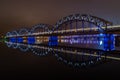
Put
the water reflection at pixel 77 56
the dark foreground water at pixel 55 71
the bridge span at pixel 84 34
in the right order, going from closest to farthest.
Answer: the dark foreground water at pixel 55 71, the water reflection at pixel 77 56, the bridge span at pixel 84 34

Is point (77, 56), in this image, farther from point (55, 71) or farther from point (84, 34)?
point (84, 34)

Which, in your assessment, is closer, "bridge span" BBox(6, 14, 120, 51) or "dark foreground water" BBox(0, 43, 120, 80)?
"dark foreground water" BBox(0, 43, 120, 80)

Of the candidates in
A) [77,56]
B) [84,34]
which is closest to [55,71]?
[77,56]

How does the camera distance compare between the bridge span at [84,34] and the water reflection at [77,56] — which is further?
the bridge span at [84,34]

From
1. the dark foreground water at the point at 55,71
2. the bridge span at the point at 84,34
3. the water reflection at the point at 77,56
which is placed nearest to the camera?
the dark foreground water at the point at 55,71

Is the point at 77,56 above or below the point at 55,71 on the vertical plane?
below

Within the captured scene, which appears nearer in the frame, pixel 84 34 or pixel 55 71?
pixel 55 71

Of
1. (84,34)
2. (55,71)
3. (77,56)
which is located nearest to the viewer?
(55,71)

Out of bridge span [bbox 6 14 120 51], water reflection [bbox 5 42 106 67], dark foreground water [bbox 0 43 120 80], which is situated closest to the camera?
dark foreground water [bbox 0 43 120 80]

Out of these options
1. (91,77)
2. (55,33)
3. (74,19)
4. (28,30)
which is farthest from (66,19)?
(91,77)

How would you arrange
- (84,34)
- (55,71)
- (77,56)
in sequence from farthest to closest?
(84,34)
(77,56)
(55,71)

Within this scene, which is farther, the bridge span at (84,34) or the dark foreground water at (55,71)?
the bridge span at (84,34)

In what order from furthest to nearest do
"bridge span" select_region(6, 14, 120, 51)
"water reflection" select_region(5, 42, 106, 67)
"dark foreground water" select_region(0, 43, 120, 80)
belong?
"bridge span" select_region(6, 14, 120, 51) → "water reflection" select_region(5, 42, 106, 67) → "dark foreground water" select_region(0, 43, 120, 80)

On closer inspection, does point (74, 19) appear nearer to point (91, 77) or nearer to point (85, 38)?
point (85, 38)
